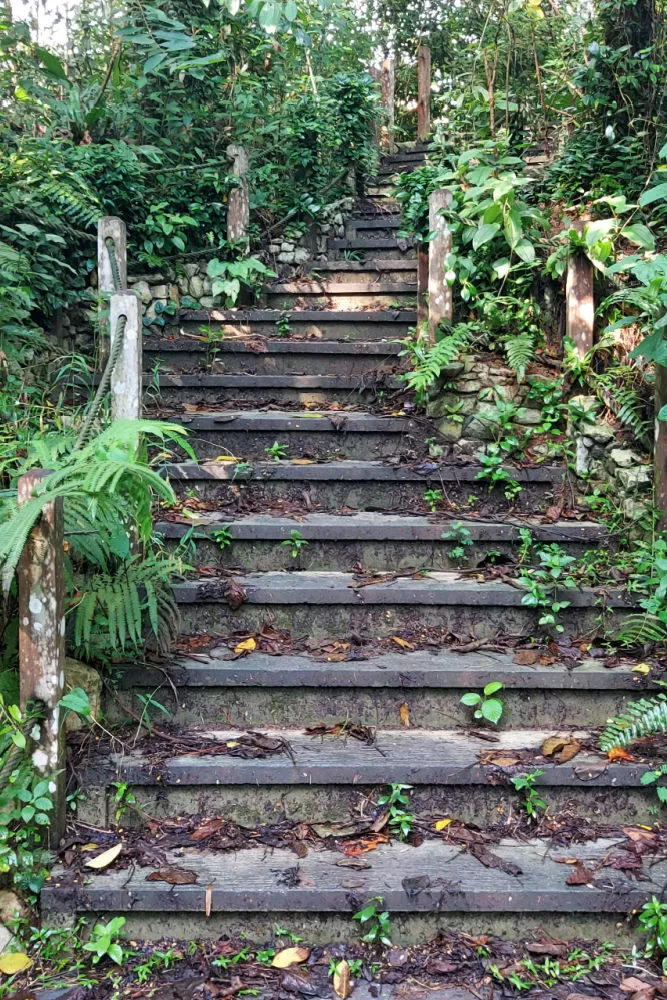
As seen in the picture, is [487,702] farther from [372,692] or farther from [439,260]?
[439,260]

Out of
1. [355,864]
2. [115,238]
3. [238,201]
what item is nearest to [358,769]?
[355,864]

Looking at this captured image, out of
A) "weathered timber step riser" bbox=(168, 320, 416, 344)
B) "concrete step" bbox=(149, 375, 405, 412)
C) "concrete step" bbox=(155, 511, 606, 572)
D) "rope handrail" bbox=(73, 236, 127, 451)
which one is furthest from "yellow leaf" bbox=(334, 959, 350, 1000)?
"weathered timber step riser" bbox=(168, 320, 416, 344)

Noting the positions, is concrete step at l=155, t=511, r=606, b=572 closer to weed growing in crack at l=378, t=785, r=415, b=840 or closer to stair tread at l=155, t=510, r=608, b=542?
stair tread at l=155, t=510, r=608, b=542

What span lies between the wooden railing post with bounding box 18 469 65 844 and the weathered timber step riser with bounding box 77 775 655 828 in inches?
13.4

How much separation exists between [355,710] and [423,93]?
11766 millimetres

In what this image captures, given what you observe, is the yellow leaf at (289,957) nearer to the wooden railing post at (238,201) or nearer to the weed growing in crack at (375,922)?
the weed growing in crack at (375,922)

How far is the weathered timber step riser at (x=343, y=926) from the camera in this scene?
81.8 inches

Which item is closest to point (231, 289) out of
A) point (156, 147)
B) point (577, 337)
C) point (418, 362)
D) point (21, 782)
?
point (156, 147)

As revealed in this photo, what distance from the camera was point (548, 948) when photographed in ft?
6.71

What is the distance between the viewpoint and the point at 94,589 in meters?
2.52

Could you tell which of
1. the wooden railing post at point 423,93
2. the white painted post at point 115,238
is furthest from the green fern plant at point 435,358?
the wooden railing post at point 423,93

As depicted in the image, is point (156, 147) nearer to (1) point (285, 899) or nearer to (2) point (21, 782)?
(2) point (21, 782)

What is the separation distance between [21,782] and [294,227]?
18.7ft

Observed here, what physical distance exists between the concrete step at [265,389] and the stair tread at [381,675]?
2.22 m
